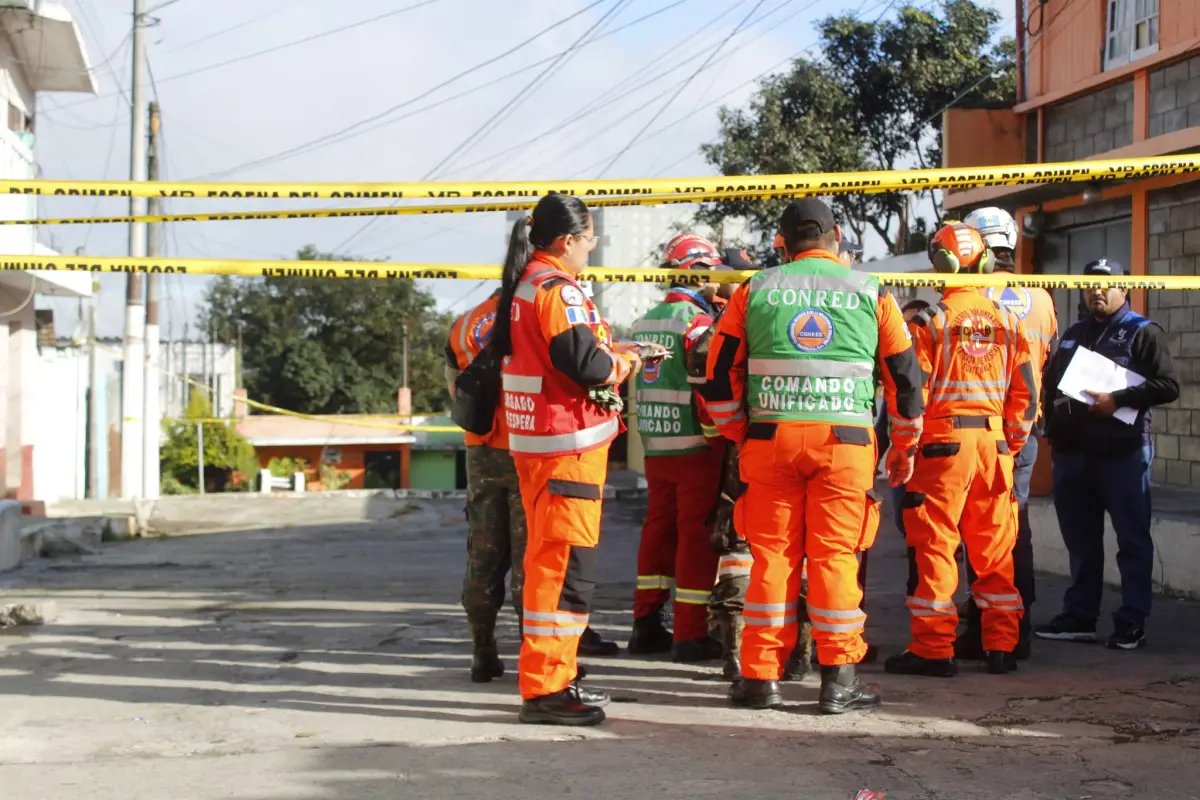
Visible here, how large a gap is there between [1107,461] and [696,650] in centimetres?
238

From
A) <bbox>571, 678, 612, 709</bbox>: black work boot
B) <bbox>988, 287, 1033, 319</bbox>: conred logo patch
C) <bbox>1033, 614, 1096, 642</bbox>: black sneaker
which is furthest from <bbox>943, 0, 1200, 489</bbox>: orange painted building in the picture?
<bbox>571, 678, 612, 709</bbox>: black work boot

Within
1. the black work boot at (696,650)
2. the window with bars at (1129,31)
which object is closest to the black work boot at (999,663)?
the black work boot at (696,650)

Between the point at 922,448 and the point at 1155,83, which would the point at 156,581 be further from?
the point at 1155,83

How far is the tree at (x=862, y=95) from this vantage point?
23391 mm

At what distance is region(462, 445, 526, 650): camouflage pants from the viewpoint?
5.61 meters

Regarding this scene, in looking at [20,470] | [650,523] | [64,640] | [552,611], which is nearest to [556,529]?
[552,611]

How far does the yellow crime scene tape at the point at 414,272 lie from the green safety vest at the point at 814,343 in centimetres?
32

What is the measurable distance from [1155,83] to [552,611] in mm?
9515

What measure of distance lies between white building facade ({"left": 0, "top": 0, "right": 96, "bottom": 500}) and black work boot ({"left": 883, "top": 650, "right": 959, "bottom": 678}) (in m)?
13.3

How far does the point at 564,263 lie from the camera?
5027 millimetres

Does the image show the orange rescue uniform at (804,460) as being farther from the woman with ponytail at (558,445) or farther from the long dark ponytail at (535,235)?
the long dark ponytail at (535,235)

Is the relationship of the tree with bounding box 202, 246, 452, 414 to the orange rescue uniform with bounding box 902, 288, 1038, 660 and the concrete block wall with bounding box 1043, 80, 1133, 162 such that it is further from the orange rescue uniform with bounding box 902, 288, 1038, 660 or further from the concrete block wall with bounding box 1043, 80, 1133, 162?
the orange rescue uniform with bounding box 902, 288, 1038, 660

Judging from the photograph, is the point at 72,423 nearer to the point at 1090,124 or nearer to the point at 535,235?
the point at 1090,124

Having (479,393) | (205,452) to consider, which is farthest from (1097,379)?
(205,452)
